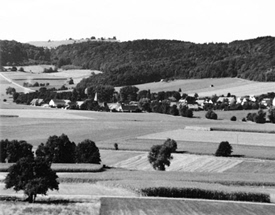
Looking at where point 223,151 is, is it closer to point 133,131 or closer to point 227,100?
point 133,131

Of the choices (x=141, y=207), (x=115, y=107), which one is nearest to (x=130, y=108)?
(x=115, y=107)

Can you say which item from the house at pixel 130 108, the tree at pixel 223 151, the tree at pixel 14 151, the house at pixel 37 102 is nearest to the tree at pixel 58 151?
the tree at pixel 14 151

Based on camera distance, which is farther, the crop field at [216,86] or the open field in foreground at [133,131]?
the crop field at [216,86]

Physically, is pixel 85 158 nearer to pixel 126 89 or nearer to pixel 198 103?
pixel 198 103

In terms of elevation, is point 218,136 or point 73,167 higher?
point 218,136

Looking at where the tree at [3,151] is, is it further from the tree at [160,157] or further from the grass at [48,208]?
the grass at [48,208]
